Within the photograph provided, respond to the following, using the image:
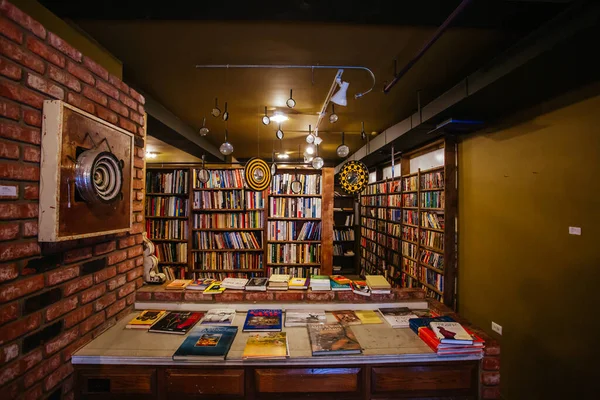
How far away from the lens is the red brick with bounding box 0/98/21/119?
40.3 inches

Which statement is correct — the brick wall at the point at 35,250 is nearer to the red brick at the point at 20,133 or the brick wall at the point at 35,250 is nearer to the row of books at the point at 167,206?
the red brick at the point at 20,133

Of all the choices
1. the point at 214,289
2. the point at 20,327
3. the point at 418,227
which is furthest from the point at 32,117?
the point at 418,227

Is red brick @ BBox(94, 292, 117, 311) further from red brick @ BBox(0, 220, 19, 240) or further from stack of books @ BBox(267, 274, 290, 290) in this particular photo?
stack of books @ BBox(267, 274, 290, 290)

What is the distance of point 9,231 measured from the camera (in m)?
1.05

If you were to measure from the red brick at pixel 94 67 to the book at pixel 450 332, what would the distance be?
2.47 metres

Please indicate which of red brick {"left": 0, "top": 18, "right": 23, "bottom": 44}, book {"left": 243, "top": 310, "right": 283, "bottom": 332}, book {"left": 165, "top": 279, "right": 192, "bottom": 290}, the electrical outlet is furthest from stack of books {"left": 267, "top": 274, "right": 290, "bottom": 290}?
the electrical outlet

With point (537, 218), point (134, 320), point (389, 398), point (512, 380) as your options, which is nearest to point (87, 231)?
point (134, 320)

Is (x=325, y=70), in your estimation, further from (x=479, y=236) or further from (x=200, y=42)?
(x=479, y=236)

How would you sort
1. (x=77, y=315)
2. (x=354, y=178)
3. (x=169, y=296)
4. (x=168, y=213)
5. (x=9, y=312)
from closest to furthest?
(x=9, y=312) < (x=77, y=315) < (x=169, y=296) < (x=354, y=178) < (x=168, y=213)

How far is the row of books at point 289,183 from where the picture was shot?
151 inches

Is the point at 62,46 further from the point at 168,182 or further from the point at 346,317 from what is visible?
the point at 168,182

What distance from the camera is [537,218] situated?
2.21m

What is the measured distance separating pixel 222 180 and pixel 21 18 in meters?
2.72

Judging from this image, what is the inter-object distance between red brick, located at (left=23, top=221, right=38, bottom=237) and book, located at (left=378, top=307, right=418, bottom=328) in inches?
78.8
